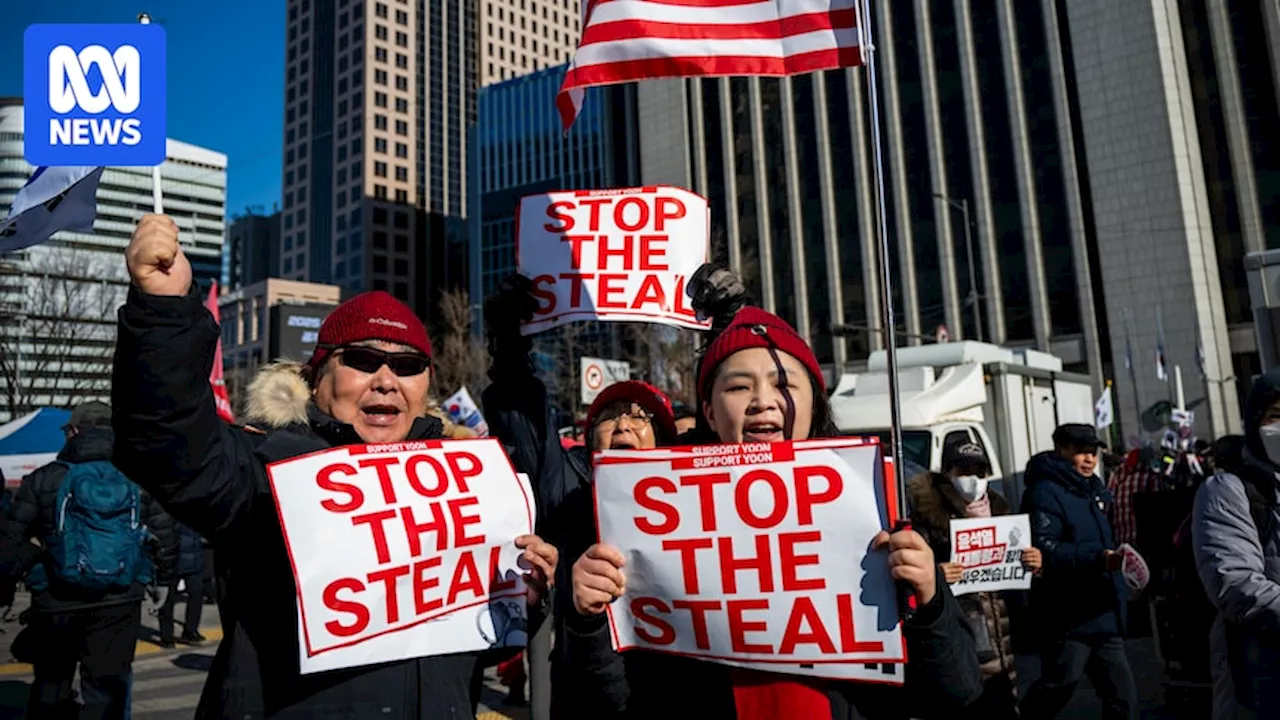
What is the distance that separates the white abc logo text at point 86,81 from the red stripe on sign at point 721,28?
206 centimetres

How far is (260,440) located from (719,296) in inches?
80.1

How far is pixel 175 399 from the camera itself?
6.20 ft

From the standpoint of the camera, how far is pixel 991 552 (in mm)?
5438

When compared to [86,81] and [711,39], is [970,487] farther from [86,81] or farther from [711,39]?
[86,81]

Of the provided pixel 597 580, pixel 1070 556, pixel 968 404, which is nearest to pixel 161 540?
pixel 597 580

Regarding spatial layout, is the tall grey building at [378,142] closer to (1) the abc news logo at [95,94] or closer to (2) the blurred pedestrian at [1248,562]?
(1) the abc news logo at [95,94]

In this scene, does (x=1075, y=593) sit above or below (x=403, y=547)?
below

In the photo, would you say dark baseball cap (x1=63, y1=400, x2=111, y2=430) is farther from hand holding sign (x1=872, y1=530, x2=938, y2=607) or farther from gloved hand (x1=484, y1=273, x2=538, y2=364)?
hand holding sign (x1=872, y1=530, x2=938, y2=607)

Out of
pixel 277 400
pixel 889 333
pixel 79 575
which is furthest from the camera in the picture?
pixel 79 575

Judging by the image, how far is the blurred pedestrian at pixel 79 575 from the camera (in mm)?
5453

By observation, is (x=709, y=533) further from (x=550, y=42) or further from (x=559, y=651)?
(x=550, y=42)

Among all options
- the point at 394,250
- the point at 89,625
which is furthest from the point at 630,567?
the point at 394,250

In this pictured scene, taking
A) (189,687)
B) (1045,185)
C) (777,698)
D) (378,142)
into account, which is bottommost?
(189,687)

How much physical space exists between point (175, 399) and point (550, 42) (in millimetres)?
139129
